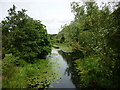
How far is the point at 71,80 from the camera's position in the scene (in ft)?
34.9

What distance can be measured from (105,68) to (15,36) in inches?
342

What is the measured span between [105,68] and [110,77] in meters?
0.69

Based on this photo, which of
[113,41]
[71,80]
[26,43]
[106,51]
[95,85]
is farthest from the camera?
[26,43]

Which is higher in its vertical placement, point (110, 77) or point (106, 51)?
point (106, 51)

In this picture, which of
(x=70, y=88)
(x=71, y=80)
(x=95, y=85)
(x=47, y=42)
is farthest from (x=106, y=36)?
(x=47, y=42)

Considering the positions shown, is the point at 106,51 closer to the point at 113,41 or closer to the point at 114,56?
the point at 114,56

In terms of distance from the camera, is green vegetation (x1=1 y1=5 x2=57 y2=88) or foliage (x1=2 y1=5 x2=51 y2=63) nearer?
green vegetation (x1=1 y1=5 x2=57 y2=88)

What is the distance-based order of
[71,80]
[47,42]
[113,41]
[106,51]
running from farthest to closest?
[47,42] → [71,80] → [106,51] → [113,41]

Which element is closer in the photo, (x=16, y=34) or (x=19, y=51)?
(x=16, y=34)

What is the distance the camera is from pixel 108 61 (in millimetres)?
7395

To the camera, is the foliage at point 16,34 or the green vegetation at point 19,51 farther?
the foliage at point 16,34

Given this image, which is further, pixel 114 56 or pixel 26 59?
pixel 26 59

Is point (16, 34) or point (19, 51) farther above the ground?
point (16, 34)

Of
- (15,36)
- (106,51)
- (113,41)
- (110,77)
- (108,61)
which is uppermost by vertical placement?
(15,36)
